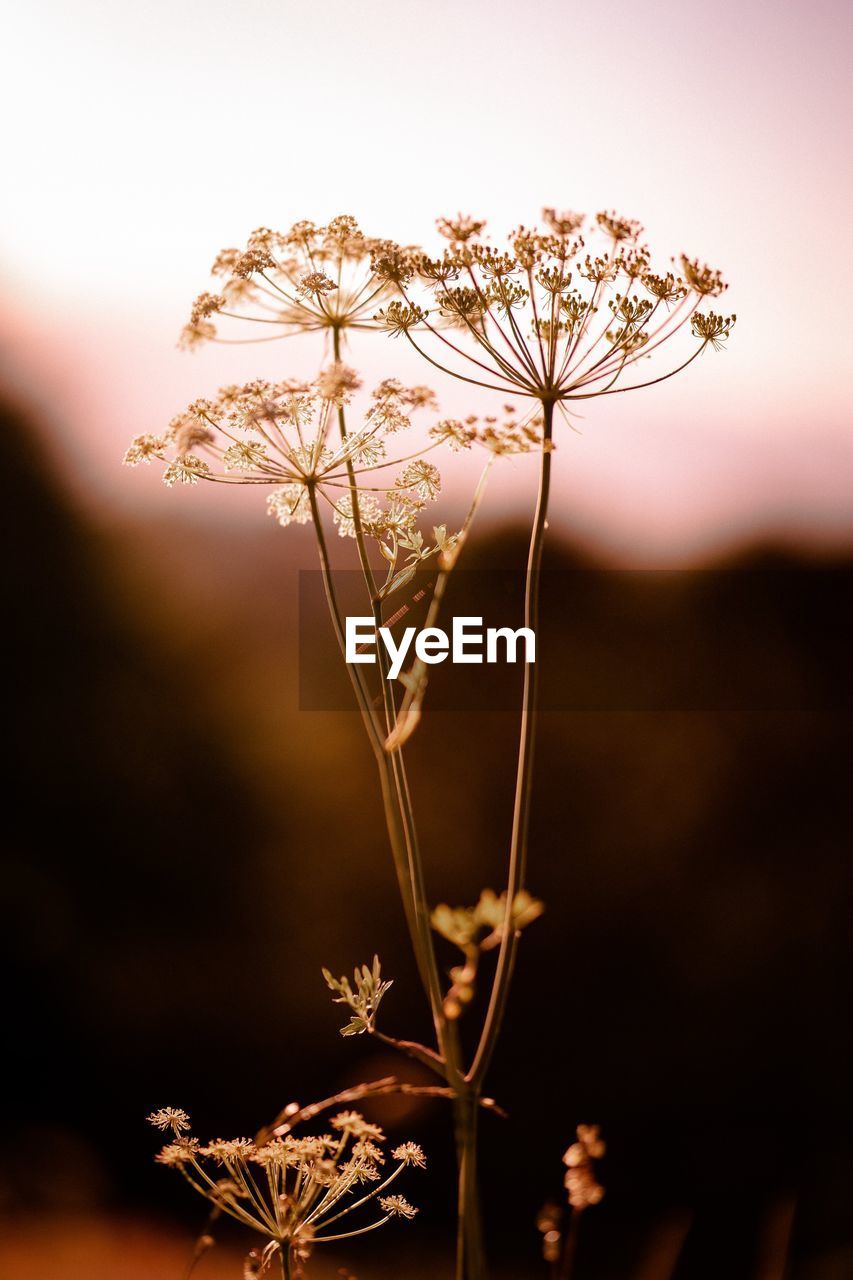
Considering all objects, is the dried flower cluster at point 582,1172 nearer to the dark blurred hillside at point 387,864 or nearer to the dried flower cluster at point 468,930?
the dried flower cluster at point 468,930

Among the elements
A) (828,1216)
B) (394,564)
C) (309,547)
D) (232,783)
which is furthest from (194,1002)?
(394,564)

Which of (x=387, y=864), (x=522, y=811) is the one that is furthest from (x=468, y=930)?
(x=387, y=864)

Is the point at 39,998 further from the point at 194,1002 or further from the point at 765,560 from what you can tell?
the point at 765,560

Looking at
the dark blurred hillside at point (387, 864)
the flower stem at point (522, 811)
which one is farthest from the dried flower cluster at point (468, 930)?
the dark blurred hillside at point (387, 864)

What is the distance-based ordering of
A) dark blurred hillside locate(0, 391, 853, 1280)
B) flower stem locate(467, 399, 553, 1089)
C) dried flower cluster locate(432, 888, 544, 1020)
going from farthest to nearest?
dark blurred hillside locate(0, 391, 853, 1280) → flower stem locate(467, 399, 553, 1089) → dried flower cluster locate(432, 888, 544, 1020)

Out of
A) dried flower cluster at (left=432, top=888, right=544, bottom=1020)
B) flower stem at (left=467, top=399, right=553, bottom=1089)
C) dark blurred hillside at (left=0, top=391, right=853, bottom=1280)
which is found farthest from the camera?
dark blurred hillside at (left=0, top=391, right=853, bottom=1280)

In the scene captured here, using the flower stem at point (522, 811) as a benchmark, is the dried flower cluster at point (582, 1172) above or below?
below

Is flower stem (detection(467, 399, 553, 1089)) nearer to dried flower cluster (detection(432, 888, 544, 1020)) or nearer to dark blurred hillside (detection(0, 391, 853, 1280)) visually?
dried flower cluster (detection(432, 888, 544, 1020))

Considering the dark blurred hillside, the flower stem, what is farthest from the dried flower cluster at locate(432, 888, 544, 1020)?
the dark blurred hillside
